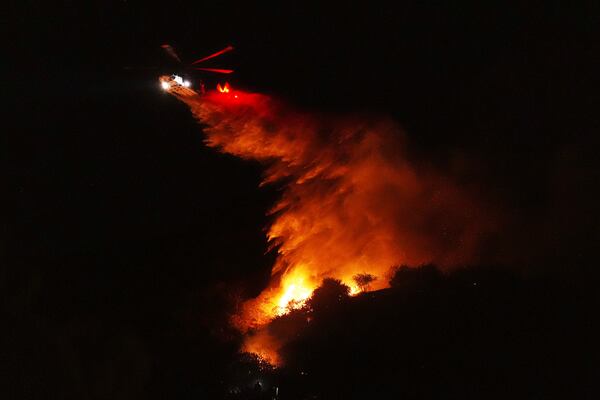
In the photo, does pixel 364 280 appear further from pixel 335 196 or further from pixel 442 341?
pixel 442 341

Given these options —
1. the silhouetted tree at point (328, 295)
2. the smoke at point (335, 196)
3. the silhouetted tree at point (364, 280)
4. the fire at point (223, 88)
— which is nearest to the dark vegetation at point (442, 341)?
the silhouetted tree at point (328, 295)

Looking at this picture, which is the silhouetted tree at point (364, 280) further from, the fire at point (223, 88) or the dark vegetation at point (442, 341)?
the fire at point (223, 88)

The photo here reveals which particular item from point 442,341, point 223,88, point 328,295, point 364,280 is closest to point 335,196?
point 364,280

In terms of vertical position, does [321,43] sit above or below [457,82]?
above

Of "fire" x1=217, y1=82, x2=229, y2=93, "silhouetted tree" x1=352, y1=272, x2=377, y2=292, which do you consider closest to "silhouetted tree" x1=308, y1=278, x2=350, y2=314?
"silhouetted tree" x1=352, y1=272, x2=377, y2=292

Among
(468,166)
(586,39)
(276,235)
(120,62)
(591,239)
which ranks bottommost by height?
(591,239)

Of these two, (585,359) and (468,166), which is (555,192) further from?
(585,359)

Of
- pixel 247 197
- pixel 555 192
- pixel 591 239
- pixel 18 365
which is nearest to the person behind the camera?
pixel 18 365

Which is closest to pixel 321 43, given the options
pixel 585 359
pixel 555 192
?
pixel 555 192
